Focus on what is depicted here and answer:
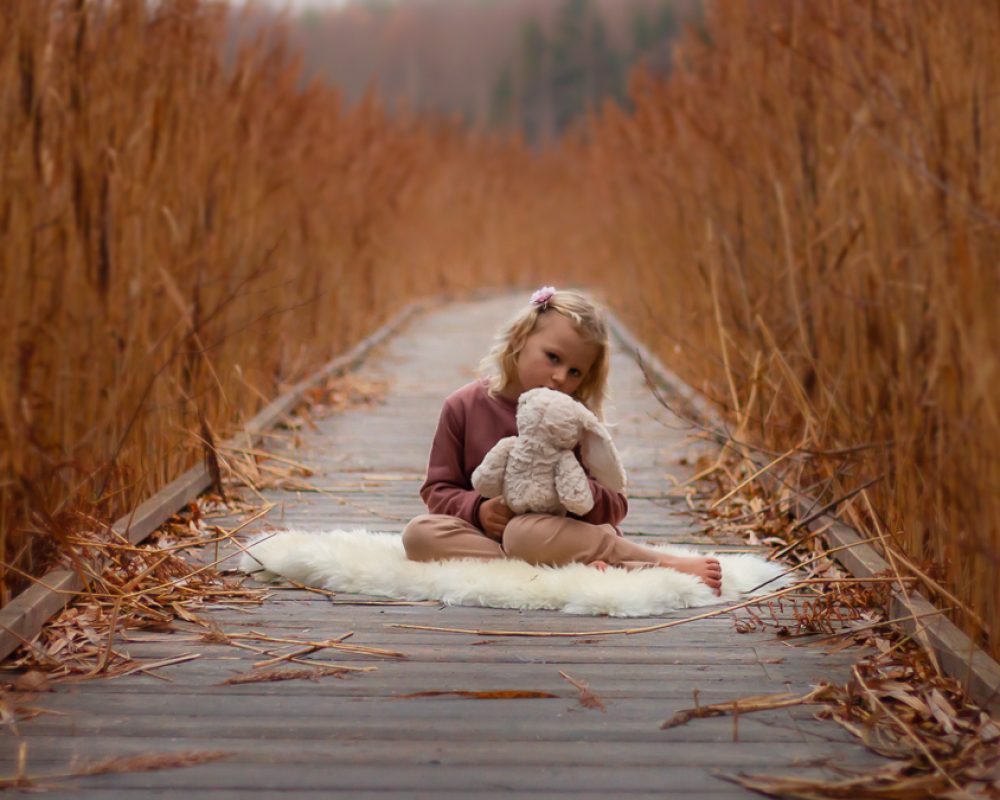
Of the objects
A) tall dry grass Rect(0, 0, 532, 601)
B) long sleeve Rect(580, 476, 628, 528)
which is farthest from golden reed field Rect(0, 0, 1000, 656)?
long sleeve Rect(580, 476, 628, 528)

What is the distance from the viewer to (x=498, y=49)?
138ft

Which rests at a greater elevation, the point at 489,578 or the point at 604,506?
the point at 604,506

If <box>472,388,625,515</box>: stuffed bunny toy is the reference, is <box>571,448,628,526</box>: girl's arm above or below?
below

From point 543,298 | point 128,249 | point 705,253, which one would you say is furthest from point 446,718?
point 705,253

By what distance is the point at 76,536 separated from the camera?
3.25 m

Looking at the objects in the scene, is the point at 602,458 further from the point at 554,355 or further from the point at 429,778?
the point at 429,778

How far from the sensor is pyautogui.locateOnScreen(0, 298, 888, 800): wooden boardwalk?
7.27 feet

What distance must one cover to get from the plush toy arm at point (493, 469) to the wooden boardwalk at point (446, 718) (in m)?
0.38

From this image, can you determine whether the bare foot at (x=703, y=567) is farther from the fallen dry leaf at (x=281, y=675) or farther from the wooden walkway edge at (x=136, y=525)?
the wooden walkway edge at (x=136, y=525)

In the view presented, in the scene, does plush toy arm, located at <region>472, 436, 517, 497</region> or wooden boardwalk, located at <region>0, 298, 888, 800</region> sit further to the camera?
plush toy arm, located at <region>472, 436, 517, 497</region>

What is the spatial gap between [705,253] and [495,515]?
9.51 ft

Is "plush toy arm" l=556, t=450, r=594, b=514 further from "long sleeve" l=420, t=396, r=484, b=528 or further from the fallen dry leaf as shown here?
the fallen dry leaf

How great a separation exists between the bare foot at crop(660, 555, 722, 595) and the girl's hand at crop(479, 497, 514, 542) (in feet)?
1.39

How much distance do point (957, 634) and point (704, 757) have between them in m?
0.71
